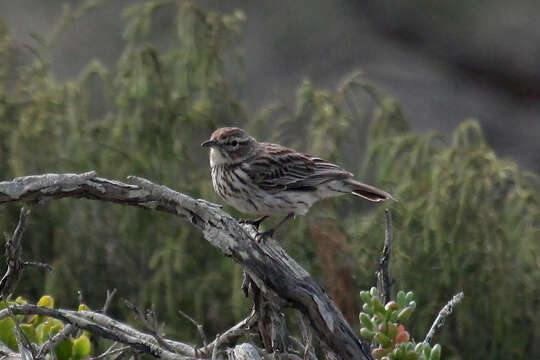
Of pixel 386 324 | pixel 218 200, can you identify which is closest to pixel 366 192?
pixel 218 200

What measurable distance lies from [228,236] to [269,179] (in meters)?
2.13

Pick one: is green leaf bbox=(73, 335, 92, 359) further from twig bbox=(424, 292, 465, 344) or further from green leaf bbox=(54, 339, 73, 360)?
twig bbox=(424, 292, 465, 344)

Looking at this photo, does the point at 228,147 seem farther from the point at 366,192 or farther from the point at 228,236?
the point at 228,236

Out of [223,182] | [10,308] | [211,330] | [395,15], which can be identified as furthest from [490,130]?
[10,308]

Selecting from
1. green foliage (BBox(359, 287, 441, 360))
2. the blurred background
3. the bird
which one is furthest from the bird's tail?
green foliage (BBox(359, 287, 441, 360))

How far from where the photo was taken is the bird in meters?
5.18

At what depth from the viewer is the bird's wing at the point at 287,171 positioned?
5.31 meters

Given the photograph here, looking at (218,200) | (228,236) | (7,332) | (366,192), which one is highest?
(228,236)

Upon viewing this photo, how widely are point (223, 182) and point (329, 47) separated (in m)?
7.28

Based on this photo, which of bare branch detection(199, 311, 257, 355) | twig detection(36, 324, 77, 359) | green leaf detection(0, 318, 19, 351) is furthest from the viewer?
green leaf detection(0, 318, 19, 351)

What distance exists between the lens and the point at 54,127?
24.0 ft

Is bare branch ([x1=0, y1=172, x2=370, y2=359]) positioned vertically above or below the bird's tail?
above

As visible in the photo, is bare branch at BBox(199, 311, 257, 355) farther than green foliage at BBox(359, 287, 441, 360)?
Yes

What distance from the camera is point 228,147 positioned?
17.8 ft
